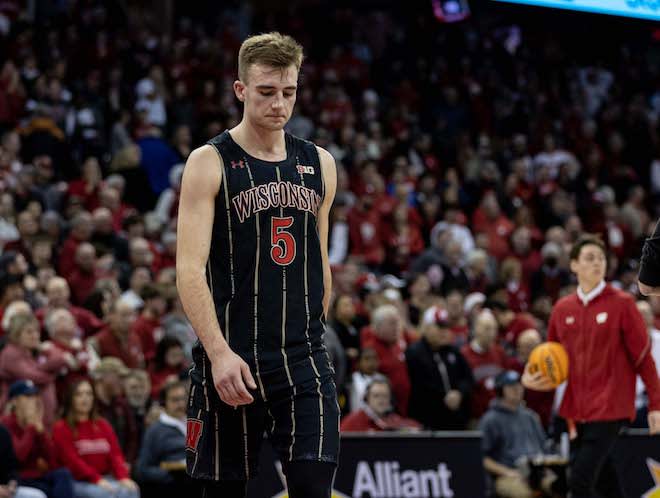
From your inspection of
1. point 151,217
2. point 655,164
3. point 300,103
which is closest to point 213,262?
point 151,217

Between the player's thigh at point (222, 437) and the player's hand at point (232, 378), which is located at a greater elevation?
the player's hand at point (232, 378)

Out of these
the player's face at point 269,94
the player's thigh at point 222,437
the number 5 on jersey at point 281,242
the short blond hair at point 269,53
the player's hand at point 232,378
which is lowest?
the player's thigh at point 222,437

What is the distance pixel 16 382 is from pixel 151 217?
5.44 metres

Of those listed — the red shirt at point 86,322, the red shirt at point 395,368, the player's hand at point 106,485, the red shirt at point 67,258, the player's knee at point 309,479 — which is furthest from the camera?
the red shirt at point 67,258

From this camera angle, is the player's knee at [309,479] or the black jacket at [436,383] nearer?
the player's knee at [309,479]

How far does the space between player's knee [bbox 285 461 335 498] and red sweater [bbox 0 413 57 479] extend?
19.3 feet

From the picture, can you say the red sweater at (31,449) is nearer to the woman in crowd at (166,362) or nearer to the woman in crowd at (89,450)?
the woman in crowd at (89,450)

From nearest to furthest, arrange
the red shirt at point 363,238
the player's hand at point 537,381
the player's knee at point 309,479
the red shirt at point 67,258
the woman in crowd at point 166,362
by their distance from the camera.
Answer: the player's knee at point 309,479
the player's hand at point 537,381
the woman in crowd at point 166,362
the red shirt at point 67,258
the red shirt at point 363,238

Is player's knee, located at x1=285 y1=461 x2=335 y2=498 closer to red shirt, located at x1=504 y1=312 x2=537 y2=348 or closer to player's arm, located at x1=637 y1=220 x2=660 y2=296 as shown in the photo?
player's arm, located at x1=637 y1=220 x2=660 y2=296

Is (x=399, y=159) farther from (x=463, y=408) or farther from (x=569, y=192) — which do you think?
(x=463, y=408)

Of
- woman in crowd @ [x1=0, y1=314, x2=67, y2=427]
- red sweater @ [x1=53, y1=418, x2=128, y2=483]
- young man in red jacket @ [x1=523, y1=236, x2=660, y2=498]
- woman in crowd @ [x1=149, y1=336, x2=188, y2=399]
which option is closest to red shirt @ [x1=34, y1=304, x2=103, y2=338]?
woman in crowd @ [x1=149, y1=336, x2=188, y2=399]

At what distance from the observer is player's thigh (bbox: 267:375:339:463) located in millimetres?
4848

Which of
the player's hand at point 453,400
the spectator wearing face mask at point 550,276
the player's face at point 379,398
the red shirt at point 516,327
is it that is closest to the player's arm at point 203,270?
the player's face at point 379,398

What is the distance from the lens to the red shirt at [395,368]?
511 inches
